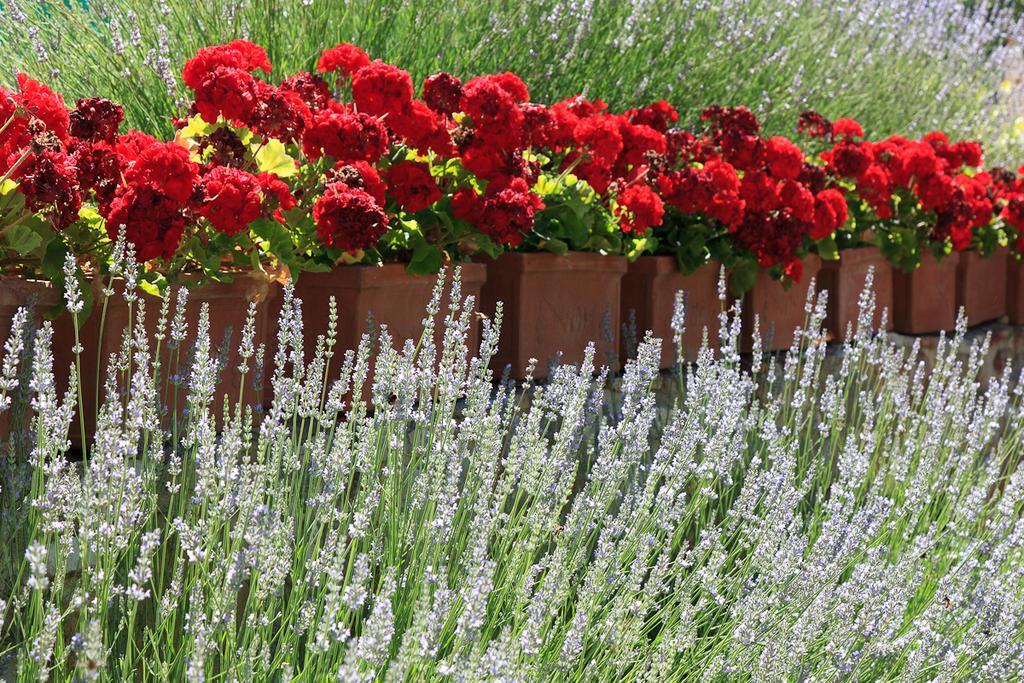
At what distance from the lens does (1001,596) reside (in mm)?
2000

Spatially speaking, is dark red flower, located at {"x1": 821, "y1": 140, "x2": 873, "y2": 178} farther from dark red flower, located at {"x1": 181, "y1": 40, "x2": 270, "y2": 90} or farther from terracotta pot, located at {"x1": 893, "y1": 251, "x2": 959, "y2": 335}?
dark red flower, located at {"x1": 181, "y1": 40, "x2": 270, "y2": 90}

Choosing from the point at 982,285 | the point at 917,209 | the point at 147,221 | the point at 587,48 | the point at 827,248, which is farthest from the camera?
the point at 982,285

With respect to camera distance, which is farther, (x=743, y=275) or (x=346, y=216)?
(x=743, y=275)

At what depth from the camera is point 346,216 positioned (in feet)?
8.04

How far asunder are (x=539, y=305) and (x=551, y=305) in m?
0.05

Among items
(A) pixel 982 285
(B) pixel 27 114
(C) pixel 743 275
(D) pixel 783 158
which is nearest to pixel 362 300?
(B) pixel 27 114

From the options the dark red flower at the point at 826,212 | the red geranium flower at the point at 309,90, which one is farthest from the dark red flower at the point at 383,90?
the dark red flower at the point at 826,212

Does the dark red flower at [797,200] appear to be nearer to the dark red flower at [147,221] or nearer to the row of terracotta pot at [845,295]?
the row of terracotta pot at [845,295]

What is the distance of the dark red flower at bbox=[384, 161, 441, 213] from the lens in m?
2.75

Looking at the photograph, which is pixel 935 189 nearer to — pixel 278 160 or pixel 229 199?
pixel 278 160

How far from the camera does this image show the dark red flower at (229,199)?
2.27m

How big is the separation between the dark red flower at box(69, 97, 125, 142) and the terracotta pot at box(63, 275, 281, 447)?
295 millimetres

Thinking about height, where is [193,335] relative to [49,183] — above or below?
below

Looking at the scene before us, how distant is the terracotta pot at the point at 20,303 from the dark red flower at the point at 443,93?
41.3 inches
